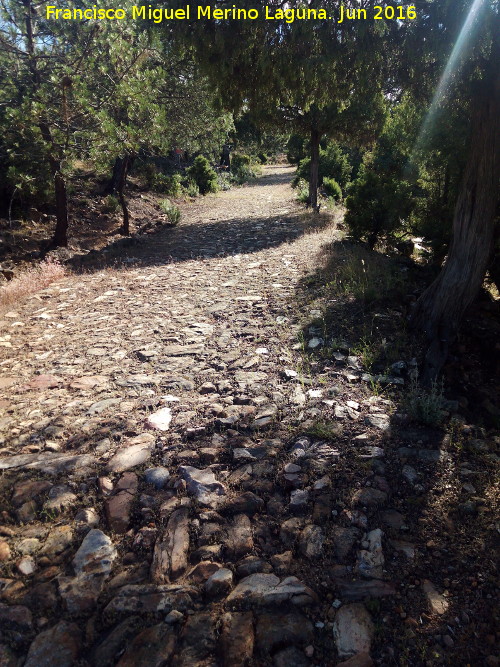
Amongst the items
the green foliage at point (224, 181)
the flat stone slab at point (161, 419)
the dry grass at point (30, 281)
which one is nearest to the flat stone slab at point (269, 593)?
the flat stone slab at point (161, 419)

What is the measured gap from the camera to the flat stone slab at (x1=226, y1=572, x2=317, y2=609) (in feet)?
7.41

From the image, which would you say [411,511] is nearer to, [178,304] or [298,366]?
[298,366]

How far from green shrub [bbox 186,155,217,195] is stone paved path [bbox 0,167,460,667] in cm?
1964

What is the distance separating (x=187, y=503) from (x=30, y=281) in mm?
7329

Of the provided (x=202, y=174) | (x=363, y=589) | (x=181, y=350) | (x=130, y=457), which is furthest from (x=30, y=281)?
(x=202, y=174)

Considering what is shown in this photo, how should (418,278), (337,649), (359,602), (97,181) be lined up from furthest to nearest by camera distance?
(97,181), (418,278), (359,602), (337,649)

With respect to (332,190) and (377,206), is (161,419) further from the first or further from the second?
(332,190)

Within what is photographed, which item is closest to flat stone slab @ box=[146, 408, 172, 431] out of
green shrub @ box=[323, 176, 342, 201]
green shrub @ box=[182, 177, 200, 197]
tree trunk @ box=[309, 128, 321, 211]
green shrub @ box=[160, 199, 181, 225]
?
green shrub @ box=[160, 199, 181, 225]

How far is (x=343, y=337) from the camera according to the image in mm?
5469

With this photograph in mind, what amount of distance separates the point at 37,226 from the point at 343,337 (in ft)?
35.2

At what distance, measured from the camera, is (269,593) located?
2291 mm

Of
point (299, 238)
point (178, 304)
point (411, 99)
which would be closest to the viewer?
point (411, 99)

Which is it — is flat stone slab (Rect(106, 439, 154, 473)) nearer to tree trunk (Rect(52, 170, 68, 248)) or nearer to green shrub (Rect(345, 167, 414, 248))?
green shrub (Rect(345, 167, 414, 248))

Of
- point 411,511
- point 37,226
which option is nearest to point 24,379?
point 411,511
